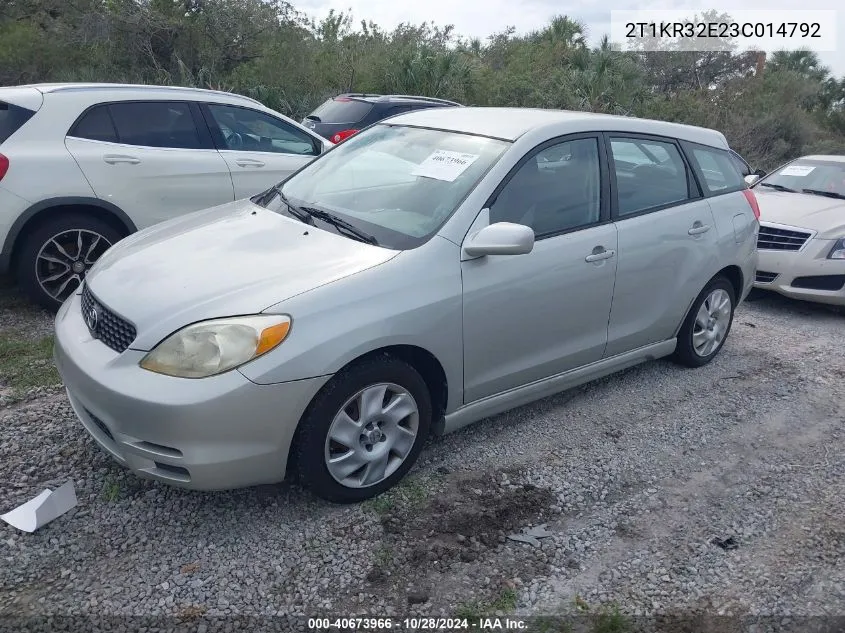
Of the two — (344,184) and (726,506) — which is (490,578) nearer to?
(726,506)

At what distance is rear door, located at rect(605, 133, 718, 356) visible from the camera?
4.27 m

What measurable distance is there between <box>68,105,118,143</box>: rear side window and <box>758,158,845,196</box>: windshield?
682 cm

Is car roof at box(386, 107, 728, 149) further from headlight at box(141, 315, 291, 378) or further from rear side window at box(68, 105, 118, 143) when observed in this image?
rear side window at box(68, 105, 118, 143)

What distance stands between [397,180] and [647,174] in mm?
1670

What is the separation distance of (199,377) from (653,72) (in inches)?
1405

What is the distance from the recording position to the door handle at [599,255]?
3979mm

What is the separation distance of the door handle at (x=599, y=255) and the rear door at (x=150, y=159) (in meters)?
3.47

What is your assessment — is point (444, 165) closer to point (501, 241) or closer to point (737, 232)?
point (501, 241)

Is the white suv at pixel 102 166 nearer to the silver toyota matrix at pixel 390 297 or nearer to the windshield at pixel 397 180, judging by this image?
the silver toyota matrix at pixel 390 297

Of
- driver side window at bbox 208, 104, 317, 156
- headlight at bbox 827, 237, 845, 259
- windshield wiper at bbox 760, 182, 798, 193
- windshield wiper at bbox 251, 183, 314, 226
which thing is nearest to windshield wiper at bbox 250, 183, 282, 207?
windshield wiper at bbox 251, 183, 314, 226

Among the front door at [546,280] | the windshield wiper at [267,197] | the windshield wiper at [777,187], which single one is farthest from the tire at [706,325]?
the windshield wiper at [777,187]

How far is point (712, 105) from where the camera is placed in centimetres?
2617

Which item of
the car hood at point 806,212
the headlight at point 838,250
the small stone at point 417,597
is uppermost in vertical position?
the car hood at point 806,212

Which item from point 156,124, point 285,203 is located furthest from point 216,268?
point 156,124
